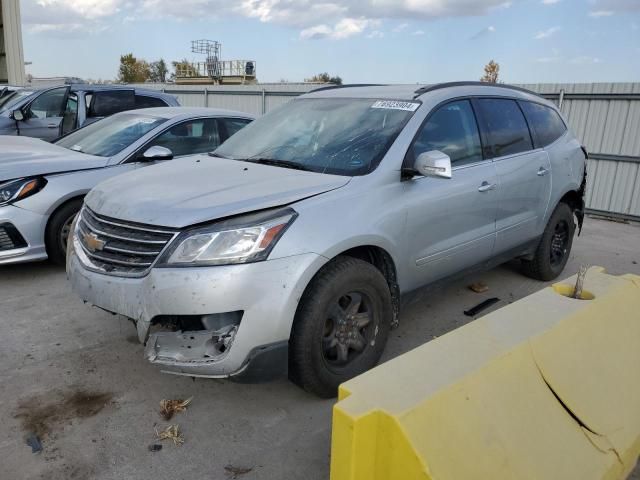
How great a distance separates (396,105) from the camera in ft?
11.8

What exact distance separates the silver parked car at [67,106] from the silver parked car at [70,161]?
2.45m

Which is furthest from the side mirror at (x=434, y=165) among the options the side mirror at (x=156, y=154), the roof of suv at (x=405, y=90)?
the side mirror at (x=156, y=154)

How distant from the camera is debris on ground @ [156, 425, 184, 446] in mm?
2689

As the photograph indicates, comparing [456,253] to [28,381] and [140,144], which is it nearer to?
[28,381]

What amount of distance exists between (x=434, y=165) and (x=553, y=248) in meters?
2.78

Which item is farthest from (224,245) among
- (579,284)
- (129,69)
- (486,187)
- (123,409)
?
(129,69)

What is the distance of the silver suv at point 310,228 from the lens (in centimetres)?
258

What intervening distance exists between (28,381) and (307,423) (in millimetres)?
1737

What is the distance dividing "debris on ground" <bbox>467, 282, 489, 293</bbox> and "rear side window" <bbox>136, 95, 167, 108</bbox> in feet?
19.3

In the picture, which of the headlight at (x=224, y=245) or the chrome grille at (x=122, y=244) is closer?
the headlight at (x=224, y=245)

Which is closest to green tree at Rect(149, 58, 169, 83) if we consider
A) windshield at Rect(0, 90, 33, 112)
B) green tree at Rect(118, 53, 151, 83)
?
green tree at Rect(118, 53, 151, 83)

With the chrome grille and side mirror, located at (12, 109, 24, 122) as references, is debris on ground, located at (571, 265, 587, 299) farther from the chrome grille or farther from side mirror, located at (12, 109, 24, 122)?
side mirror, located at (12, 109, 24, 122)

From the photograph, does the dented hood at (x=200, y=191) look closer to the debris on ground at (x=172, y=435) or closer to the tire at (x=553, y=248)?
the debris on ground at (x=172, y=435)

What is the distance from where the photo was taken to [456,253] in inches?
148
